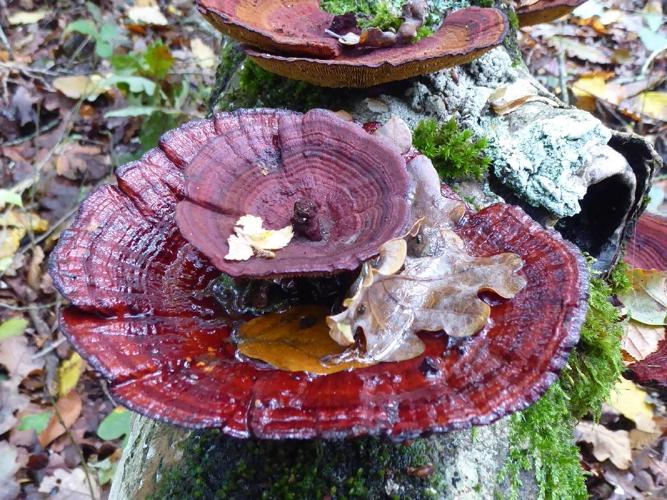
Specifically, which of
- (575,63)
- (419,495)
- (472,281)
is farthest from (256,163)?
(575,63)

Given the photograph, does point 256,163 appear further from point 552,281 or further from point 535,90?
point 535,90

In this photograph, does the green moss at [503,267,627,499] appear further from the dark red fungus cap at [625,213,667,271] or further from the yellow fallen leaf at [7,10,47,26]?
the yellow fallen leaf at [7,10,47,26]

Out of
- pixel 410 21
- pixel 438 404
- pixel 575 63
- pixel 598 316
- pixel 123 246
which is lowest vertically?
pixel 575 63

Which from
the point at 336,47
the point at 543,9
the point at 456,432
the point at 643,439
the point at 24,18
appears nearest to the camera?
the point at 456,432

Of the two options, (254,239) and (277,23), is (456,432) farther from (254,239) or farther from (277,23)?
(277,23)

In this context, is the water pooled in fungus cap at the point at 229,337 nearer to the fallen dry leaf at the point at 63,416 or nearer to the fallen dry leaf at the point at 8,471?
the fallen dry leaf at the point at 8,471

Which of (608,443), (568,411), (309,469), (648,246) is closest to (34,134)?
(309,469)

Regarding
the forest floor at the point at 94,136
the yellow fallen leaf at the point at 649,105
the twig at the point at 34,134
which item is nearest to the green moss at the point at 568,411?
the forest floor at the point at 94,136
